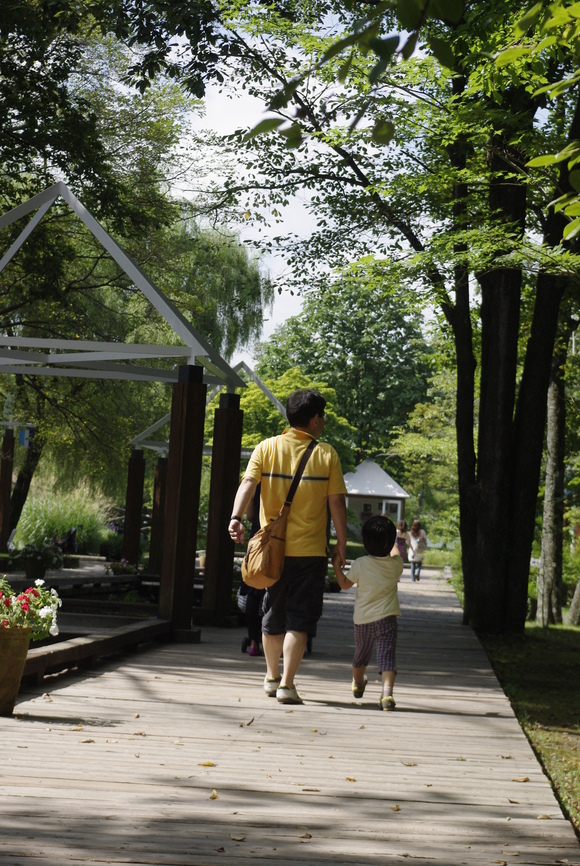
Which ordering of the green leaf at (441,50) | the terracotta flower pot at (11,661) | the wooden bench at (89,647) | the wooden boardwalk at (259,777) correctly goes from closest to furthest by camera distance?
the green leaf at (441,50)
the wooden boardwalk at (259,777)
the terracotta flower pot at (11,661)
the wooden bench at (89,647)

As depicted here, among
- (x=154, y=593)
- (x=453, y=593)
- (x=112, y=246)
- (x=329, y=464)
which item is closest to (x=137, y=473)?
(x=154, y=593)

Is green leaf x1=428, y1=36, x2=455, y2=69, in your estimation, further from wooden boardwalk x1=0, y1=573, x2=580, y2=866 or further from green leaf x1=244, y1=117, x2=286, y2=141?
wooden boardwalk x1=0, y1=573, x2=580, y2=866

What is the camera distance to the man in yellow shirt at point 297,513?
20.4 feet

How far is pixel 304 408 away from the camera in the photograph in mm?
6367

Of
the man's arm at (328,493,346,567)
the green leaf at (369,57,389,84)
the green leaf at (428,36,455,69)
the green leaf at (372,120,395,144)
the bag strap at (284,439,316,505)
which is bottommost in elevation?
the man's arm at (328,493,346,567)

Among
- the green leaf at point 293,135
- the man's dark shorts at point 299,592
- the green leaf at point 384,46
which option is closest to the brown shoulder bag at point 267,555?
the man's dark shorts at point 299,592

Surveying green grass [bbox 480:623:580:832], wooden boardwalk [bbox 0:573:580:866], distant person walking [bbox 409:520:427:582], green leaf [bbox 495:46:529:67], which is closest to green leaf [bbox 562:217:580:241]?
green leaf [bbox 495:46:529:67]

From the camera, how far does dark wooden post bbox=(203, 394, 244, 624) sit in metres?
11.3

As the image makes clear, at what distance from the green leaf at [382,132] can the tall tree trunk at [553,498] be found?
617 inches

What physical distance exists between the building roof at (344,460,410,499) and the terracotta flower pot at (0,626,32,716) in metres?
40.4

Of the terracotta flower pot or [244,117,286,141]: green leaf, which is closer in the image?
[244,117,286,141]: green leaf

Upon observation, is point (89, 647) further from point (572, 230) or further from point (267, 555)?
point (572, 230)

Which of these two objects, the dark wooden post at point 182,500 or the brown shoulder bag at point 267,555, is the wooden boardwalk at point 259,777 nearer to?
the brown shoulder bag at point 267,555

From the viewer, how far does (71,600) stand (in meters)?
11.7
